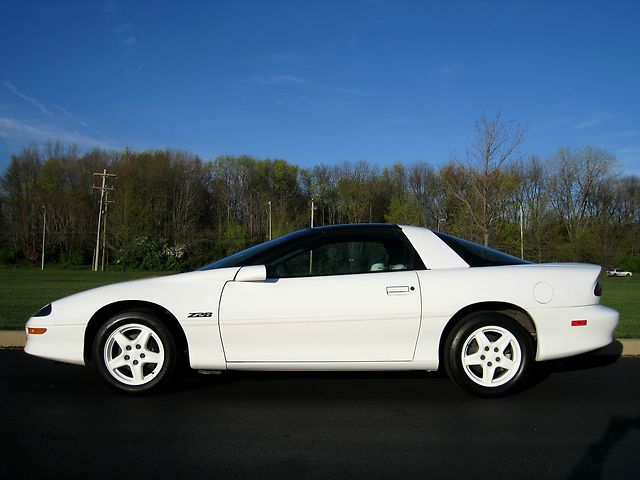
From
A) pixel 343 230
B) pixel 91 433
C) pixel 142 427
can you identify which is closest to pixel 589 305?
pixel 343 230

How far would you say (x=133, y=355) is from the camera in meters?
4.40

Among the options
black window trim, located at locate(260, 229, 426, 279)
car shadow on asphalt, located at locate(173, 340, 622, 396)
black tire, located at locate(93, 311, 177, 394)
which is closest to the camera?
black tire, located at locate(93, 311, 177, 394)

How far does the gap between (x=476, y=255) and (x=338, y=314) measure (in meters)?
1.29

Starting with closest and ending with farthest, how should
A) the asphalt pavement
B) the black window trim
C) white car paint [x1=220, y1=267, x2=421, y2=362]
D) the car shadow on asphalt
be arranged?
the asphalt pavement < white car paint [x1=220, y1=267, x2=421, y2=362] < the black window trim < the car shadow on asphalt

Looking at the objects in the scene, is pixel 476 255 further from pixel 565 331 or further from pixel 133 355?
pixel 133 355

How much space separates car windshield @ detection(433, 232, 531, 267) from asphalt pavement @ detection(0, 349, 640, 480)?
1.08 metres

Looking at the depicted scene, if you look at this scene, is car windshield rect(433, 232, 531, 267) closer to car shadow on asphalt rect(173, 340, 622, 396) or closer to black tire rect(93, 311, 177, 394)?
car shadow on asphalt rect(173, 340, 622, 396)

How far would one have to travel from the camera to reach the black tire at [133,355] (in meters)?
4.37

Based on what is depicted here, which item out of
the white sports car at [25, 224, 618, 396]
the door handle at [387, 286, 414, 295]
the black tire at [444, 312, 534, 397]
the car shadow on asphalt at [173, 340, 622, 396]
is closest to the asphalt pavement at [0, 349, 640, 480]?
the car shadow on asphalt at [173, 340, 622, 396]

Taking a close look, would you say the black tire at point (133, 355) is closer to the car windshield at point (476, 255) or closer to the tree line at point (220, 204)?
the car windshield at point (476, 255)

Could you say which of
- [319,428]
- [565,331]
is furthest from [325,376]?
[565,331]

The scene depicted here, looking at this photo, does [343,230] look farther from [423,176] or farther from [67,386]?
[423,176]

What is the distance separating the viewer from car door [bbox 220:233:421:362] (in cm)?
426

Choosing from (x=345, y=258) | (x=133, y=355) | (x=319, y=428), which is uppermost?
(x=345, y=258)
